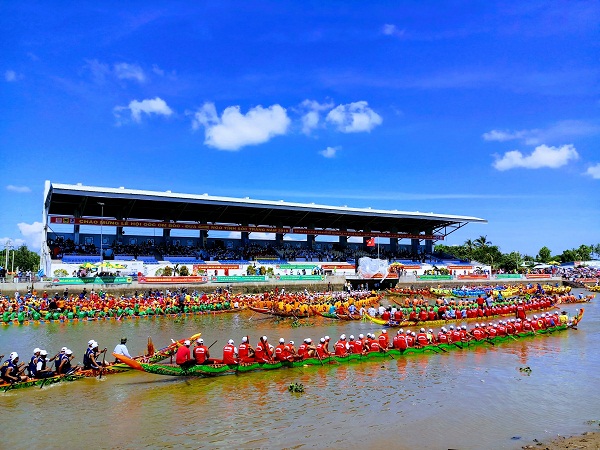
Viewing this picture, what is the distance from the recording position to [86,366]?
14781 mm

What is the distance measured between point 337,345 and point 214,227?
4045 centimetres

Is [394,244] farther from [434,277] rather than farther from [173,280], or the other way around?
[173,280]

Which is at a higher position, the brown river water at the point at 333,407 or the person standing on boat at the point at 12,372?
the person standing on boat at the point at 12,372

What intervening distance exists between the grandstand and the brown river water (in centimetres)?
3007

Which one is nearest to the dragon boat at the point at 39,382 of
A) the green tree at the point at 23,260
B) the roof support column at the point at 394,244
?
the roof support column at the point at 394,244

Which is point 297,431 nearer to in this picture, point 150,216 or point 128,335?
point 128,335

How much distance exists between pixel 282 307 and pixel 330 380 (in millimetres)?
16290

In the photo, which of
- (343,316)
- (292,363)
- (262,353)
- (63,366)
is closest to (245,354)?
(262,353)

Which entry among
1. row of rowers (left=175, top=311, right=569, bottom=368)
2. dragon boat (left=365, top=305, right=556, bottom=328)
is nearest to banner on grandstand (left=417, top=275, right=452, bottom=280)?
dragon boat (left=365, top=305, right=556, bottom=328)

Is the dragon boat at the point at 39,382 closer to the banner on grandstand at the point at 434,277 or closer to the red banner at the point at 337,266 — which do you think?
the red banner at the point at 337,266

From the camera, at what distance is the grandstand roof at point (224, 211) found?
46.8 meters

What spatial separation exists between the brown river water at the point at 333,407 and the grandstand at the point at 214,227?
30071 millimetres

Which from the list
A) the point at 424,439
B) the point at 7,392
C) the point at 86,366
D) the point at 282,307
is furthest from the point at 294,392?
the point at 282,307

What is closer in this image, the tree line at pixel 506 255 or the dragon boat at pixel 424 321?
the dragon boat at pixel 424 321
